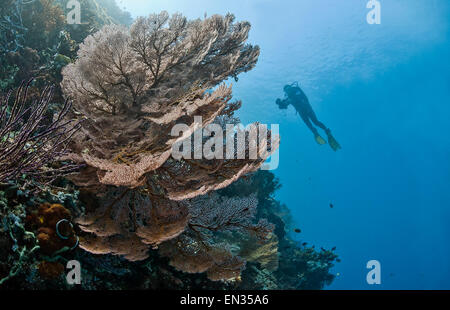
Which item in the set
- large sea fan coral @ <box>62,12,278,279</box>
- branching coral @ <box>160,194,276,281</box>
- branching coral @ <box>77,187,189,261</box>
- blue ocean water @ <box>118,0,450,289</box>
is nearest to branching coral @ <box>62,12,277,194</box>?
large sea fan coral @ <box>62,12,278,279</box>

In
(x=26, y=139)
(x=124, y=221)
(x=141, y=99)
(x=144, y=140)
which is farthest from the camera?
(x=141, y=99)

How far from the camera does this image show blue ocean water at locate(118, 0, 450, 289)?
41.8 metres

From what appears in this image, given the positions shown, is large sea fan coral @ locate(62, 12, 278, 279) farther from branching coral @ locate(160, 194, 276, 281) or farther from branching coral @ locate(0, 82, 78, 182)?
branching coral @ locate(0, 82, 78, 182)

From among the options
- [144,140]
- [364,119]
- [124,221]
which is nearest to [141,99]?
[144,140]

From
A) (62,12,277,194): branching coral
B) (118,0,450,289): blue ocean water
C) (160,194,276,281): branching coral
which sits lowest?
(160,194,276,281): branching coral

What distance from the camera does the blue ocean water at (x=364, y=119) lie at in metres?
41.8

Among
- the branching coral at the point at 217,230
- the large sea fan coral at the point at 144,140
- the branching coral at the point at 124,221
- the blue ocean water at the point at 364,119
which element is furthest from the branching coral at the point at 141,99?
the blue ocean water at the point at 364,119

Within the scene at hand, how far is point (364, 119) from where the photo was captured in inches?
2810

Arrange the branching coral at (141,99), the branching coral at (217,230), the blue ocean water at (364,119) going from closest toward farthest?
the branching coral at (141,99), the branching coral at (217,230), the blue ocean water at (364,119)

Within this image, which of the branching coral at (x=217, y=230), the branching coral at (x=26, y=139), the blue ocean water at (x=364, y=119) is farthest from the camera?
the blue ocean water at (x=364, y=119)

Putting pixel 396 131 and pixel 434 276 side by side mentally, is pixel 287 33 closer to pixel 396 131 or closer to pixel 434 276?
pixel 396 131

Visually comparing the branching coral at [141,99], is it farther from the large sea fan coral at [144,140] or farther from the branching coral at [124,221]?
the branching coral at [124,221]

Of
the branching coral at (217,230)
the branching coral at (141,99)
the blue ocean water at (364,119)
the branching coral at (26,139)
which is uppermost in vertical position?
the blue ocean water at (364,119)

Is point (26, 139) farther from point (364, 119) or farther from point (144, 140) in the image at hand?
point (364, 119)
